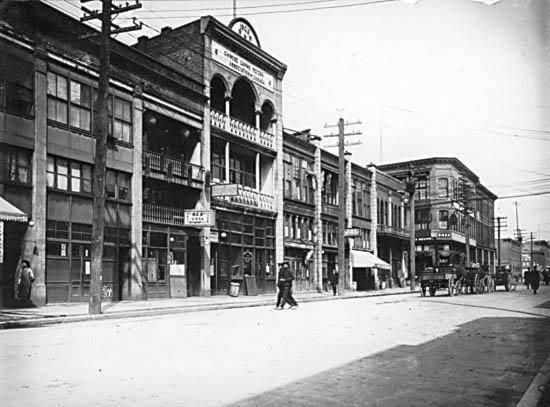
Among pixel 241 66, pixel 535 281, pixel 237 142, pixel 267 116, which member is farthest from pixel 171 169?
pixel 535 281

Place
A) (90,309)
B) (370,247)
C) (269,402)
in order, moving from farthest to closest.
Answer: (370,247)
(90,309)
(269,402)

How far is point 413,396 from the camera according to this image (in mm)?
7422

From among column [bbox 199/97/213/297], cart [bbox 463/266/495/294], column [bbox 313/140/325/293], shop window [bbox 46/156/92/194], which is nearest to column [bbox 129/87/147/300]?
shop window [bbox 46/156/92/194]

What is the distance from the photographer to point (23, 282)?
65.6ft

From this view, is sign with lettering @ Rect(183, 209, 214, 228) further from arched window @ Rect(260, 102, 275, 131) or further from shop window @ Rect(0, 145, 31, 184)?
arched window @ Rect(260, 102, 275, 131)

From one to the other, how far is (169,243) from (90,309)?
10.2 meters

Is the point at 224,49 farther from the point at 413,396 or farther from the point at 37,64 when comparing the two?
the point at 413,396

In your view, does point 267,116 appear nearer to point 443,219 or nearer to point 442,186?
point 442,186

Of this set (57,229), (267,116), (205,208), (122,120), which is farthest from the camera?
(267,116)

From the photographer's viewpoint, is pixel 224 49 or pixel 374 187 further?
pixel 374 187

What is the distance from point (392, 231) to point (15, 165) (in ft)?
140

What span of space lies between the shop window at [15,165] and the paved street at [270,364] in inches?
259

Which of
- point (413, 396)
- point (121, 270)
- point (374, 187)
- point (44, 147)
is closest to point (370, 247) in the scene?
point (374, 187)

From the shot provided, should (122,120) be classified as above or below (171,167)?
above
